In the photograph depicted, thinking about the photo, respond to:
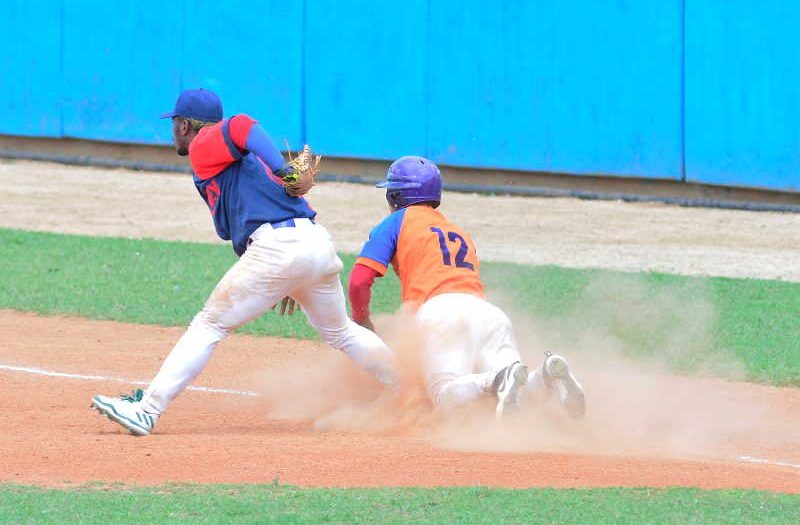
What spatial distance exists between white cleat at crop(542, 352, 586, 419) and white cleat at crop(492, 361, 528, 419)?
115 mm

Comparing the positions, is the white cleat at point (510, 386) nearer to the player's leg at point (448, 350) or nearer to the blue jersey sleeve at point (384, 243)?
the player's leg at point (448, 350)

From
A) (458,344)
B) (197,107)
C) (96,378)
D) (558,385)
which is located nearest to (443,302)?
(458,344)

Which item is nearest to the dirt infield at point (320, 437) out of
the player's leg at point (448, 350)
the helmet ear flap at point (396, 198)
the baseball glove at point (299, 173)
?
the player's leg at point (448, 350)

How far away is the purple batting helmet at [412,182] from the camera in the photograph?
7.70 m

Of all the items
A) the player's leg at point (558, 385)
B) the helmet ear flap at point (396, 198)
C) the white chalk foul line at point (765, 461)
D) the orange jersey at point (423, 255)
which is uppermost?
the helmet ear flap at point (396, 198)

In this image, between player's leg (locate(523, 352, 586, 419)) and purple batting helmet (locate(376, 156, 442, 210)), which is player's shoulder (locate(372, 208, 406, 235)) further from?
player's leg (locate(523, 352, 586, 419))

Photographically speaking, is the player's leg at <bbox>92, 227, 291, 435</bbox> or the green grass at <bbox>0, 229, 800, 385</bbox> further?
the green grass at <bbox>0, 229, 800, 385</bbox>

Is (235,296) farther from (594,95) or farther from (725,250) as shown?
(594,95)

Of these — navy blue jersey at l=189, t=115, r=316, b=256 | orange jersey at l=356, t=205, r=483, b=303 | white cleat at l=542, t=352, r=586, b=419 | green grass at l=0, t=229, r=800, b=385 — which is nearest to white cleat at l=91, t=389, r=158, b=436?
navy blue jersey at l=189, t=115, r=316, b=256

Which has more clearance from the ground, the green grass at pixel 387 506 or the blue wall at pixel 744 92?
the blue wall at pixel 744 92

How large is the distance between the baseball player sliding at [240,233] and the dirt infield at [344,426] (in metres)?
0.27

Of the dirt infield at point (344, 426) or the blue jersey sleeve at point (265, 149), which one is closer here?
the dirt infield at point (344, 426)

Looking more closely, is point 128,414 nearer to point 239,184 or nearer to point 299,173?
point 239,184

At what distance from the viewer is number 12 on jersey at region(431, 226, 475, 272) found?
297 inches
